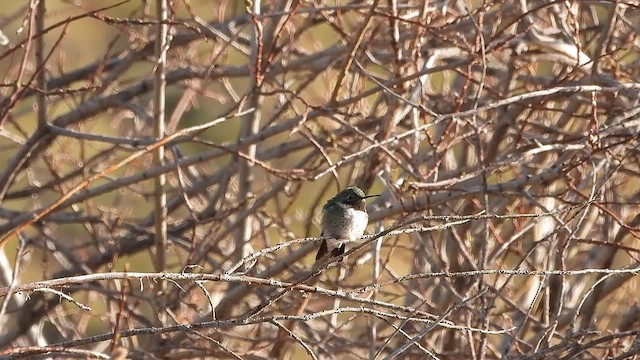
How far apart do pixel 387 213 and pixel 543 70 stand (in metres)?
4.38

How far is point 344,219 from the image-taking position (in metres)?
4.55

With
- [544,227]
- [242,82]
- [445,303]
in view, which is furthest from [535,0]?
[242,82]

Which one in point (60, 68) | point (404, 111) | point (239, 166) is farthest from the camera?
point (60, 68)

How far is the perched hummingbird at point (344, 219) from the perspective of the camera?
14.5ft

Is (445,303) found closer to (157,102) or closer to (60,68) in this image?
(157,102)

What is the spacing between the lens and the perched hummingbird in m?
4.43

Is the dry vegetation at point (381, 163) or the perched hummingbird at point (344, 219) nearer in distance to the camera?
the dry vegetation at point (381, 163)

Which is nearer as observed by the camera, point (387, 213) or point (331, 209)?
point (387, 213)

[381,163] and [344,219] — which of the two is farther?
[381,163]

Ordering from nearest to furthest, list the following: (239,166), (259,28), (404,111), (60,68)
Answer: (259,28) → (404,111) → (239,166) → (60,68)

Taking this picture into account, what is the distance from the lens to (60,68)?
18.0 feet

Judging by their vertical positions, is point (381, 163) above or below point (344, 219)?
above

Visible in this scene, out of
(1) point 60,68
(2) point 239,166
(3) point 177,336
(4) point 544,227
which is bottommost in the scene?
(3) point 177,336

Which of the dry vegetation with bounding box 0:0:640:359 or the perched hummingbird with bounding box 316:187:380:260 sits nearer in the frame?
the dry vegetation with bounding box 0:0:640:359
